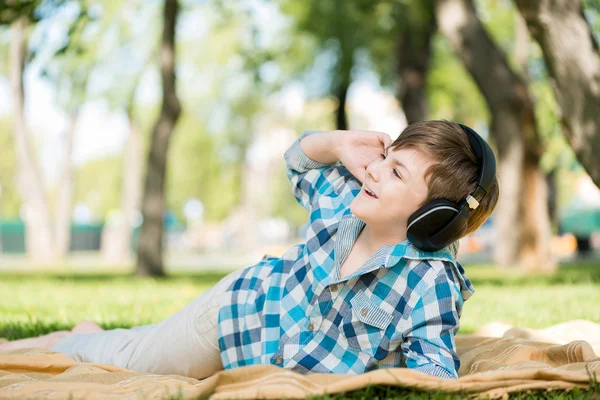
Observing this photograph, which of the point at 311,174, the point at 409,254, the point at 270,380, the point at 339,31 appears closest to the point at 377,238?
the point at 409,254

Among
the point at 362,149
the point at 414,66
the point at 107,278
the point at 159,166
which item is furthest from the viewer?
the point at 414,66

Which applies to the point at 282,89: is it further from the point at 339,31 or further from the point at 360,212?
the point at 360,212

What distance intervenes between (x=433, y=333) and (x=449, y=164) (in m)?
0.60

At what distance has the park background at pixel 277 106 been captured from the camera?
6.59m

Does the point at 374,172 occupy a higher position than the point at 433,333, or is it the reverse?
the point at 374,172

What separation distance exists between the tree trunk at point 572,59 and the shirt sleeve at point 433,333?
4335mm

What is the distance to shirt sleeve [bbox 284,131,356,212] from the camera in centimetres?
314

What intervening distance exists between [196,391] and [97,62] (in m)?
18.9

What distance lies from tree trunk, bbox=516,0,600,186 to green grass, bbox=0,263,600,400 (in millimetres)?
1435

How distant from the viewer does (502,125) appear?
40.3 feet

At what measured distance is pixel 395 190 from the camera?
8.56ft

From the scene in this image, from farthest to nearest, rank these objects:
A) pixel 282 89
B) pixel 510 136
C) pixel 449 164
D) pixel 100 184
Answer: pixel 100 184, pixel 282 89, pixel 510 136, pixel 449 164

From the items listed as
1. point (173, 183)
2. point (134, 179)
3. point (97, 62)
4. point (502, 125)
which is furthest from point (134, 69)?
point (173, 183)

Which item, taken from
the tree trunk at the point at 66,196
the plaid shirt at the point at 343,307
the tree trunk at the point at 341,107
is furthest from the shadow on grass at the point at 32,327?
the tree trunk at the point at 66,196
